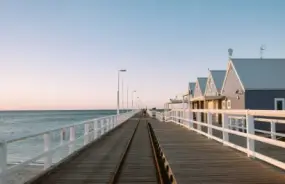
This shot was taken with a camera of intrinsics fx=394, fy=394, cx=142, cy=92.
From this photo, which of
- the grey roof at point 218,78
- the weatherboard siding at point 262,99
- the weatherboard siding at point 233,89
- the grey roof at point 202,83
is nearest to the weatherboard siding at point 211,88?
the grey roof at point 218,78

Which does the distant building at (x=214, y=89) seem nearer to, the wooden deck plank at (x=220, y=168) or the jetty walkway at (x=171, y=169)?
the jetty walkway at (x=171, y=169)

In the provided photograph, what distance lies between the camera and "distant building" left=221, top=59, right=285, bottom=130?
2880cm

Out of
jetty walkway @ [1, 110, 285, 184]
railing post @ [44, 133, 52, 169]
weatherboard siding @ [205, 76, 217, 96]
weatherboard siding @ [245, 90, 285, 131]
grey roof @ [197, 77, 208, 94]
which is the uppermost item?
grey roof @ [197, 77, 208, 94]

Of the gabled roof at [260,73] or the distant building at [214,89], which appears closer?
the gabled roof at [260,73]

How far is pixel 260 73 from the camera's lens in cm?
3108

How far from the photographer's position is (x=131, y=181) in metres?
8.97

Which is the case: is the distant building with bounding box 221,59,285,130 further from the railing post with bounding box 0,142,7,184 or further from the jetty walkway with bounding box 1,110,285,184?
the railing post with bounding box 0,142,7,184

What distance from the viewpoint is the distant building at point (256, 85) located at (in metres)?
28.8

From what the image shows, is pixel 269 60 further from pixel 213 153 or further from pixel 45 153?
pixel 45 153

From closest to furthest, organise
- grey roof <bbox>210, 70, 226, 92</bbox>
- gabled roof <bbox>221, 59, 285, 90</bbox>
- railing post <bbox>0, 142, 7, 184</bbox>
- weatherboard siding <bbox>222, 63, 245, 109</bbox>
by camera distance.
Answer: railing post <bbox>0, 142, 7, 184</bbox> → gabled roof <bbox>221, 59, 285, 90</bbox> → weatherboard siding <bbox>222, 63, 245, 109</bbox> → grey roof <bbox>210, 70, 226, 92</bbox>

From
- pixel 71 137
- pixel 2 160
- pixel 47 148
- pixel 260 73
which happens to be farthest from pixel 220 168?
pixel 260 73

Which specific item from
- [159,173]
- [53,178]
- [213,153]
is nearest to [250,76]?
[213,153]

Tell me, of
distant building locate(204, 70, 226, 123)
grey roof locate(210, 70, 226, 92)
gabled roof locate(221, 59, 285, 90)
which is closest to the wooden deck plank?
gabled roof locate(221, 59, 285, 90)

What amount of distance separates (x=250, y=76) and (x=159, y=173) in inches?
870
